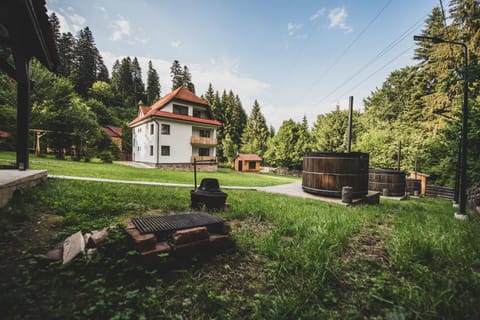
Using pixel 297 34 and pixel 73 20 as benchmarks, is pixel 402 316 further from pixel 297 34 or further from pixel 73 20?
pixel 297 34

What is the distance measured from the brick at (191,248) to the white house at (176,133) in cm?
1900

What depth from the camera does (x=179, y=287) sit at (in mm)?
Answer: 1850

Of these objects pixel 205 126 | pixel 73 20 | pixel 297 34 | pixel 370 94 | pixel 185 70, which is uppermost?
pixel 185 70

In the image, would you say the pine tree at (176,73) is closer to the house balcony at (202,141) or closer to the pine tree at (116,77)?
the pine tree at (116,77)

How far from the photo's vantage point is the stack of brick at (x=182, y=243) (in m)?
2.05

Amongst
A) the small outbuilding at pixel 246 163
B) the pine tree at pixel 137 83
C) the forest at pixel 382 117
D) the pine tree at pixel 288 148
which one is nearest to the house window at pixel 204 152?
the small outbuilding at pixel 246 163

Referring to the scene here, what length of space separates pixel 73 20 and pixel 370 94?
48296mm

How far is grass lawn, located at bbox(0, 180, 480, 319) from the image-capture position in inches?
58.7

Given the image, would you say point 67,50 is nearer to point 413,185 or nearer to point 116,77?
point 116,77

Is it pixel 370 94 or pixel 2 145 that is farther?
pixel 370 94

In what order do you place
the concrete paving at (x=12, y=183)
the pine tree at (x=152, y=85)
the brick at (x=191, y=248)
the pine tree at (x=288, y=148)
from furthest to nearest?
the pine tree at (x=152, y=85) < the pine tree at (x=288, y=148) < the concrete paving at (x=12, y=183) < the brick at (x=191, y=248)

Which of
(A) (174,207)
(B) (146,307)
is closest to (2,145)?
(A) (174,207)

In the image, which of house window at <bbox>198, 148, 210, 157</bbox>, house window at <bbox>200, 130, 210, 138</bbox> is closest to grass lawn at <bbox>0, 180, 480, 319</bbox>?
house window at <bbox>198, 148, 210, 157</bbox>

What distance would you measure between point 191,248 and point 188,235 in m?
0.16
